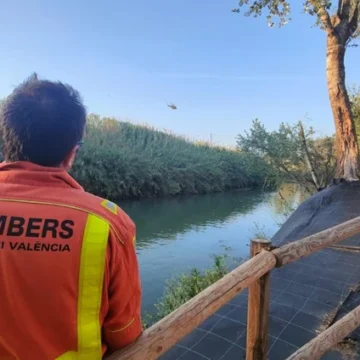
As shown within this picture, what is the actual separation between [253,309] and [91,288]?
1.11 meters

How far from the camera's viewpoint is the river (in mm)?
6570

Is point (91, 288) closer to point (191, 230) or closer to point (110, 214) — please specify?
point (110, 214)

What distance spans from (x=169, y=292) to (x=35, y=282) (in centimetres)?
409

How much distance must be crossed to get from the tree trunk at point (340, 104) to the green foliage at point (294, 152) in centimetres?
258

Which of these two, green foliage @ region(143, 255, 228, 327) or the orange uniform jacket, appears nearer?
the orange uniform jacket

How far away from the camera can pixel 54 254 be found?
0.79 m

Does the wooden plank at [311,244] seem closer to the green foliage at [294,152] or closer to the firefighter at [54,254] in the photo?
the firefighter at [54,254]

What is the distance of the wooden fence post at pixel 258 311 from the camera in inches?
65.9

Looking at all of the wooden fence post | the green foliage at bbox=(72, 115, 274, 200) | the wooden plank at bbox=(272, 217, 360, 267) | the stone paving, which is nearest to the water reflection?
the green foliage at bbox=(72, 115, 274, 200)

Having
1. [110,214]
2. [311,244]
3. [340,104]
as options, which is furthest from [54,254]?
[340,104]

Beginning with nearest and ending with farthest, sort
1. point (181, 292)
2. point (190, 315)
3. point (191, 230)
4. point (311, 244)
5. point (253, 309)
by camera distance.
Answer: point (190, 315), point (253, 309), point (311, 244), point (181, 292), point (191, 230)

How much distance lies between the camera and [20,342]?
80cm

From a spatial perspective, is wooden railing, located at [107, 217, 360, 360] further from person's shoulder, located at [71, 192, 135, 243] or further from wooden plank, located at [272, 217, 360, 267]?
person's shoulder, located at [71, 192, 135, 243]

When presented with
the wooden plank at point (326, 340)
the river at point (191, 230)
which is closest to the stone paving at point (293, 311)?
the wooden plank at point (326, 340)
